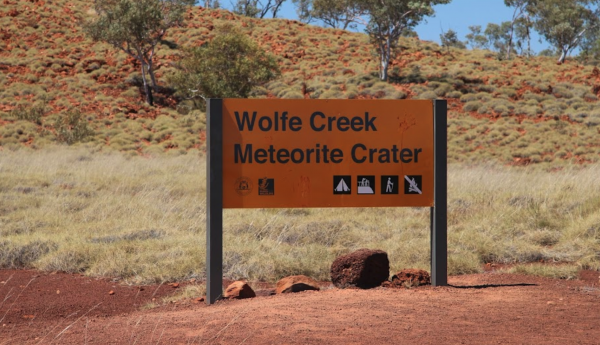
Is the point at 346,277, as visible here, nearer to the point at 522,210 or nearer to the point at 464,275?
the point at 464,275

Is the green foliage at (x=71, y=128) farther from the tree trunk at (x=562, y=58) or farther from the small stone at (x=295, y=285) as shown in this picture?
the tree trunk at (x=562, y=58)

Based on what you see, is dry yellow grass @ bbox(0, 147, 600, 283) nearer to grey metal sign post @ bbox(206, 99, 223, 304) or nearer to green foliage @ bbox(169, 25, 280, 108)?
grey metal sign post @ bbox(206, 99, 223, 304)

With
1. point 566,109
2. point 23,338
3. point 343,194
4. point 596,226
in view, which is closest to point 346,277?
point 343,194

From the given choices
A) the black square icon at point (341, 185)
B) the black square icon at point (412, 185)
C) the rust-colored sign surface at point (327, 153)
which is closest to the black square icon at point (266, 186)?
the rust-colored sign surface at point (327, 153)

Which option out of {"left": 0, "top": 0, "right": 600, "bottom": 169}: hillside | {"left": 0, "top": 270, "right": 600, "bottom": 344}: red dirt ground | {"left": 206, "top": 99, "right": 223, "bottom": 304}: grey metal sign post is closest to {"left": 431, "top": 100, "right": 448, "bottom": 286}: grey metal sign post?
{"left": 0, "top": 270, "right": 600, "bottom": 344}: red dirt ground

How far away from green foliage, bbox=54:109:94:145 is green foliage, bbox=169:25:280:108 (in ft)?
16.2

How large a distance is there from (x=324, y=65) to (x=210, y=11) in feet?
49.1

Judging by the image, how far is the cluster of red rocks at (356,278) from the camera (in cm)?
651

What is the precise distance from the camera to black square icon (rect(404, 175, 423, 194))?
22.2ft

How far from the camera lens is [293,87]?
122ft

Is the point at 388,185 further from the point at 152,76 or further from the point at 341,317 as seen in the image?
the point at 152,76

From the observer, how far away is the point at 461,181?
49.8 feet

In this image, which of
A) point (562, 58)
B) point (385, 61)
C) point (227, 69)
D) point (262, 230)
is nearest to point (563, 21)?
point (562, 58)

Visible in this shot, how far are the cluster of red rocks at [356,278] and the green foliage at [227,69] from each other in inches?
870
